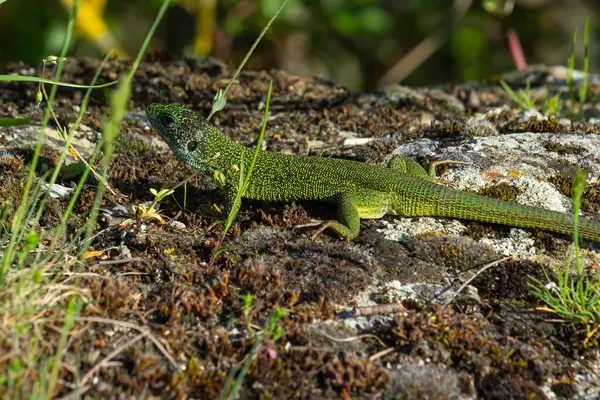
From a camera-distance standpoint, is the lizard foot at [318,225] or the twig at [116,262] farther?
the lizard foot at [318,225]

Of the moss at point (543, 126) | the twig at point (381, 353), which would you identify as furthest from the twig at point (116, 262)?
the moss at point (543, 126)

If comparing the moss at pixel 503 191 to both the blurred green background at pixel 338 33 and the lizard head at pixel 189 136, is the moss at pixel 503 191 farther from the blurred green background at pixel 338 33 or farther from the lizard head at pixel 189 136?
the blurred green background at pixel 338 33

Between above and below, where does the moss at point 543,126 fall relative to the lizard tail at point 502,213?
above

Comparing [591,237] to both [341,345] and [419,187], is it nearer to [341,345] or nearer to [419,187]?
[419,187]

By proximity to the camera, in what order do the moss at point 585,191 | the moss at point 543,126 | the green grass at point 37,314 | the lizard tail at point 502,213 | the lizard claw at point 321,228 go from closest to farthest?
the green grass at point 37,314 → the lizard tail at point 502,213 → the lizard claw at point 321,228 → the moss at point 585,191 → the moss at point 543,126

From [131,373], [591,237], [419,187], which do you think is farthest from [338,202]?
[131,373]

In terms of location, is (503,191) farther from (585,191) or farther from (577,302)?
(577,302)

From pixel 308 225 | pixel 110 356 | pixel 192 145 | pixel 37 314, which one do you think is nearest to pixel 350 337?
pixel 308 225

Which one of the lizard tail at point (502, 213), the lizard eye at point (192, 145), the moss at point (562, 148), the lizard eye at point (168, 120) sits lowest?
the lizard tail at point (502, 213)
